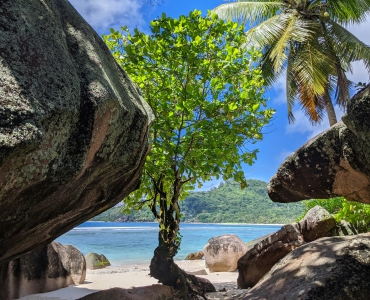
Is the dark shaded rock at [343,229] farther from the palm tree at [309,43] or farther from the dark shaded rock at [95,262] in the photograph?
the dark shaded rock at [95,262]

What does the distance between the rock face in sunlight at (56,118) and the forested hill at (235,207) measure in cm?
8941

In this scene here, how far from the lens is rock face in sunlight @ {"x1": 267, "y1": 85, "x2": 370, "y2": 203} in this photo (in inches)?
170

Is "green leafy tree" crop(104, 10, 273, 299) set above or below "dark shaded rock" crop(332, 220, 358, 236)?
above

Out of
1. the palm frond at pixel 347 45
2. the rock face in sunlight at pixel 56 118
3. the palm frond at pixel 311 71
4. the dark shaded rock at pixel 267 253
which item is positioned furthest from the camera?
the palm frond at pixel 347 45

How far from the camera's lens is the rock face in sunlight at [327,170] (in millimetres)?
4328

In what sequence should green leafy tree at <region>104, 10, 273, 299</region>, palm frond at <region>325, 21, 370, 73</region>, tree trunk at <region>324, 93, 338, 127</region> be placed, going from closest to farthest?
green leafy tree at <region>104, 10, 273, 299</region> → tree trunk at <region>324, 93, 338, 127</region> → palm frond at <region>325, 21, 370, 73</region>

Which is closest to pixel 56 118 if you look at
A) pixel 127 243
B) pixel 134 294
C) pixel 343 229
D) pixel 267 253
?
pixel 134 294

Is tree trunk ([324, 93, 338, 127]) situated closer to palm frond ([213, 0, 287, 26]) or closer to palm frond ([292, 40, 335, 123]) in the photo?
palm frond ([292, 40, 335, 123])

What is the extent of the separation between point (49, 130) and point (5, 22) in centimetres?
70

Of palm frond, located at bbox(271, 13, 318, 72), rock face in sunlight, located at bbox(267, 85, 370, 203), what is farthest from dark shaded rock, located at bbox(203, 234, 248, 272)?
rock face in sunlight, located at bbox(267, 85, 370, 203)

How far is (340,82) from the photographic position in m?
15.5

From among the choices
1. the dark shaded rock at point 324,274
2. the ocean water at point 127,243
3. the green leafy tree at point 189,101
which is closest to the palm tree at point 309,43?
the green leafy tree at point 189,101

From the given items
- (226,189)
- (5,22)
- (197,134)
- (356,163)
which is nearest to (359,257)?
Answer: (356,163)

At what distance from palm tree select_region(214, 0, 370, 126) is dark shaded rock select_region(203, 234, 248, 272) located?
236 inches
